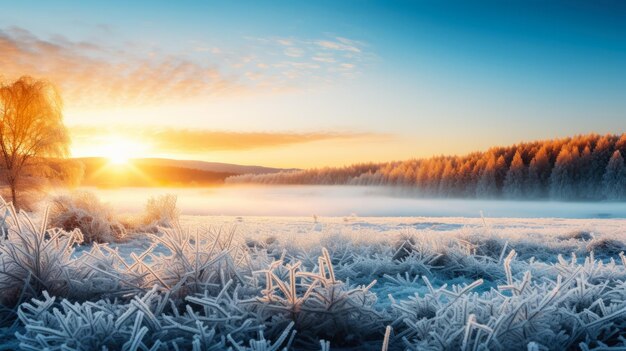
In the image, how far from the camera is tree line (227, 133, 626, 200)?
5953cm

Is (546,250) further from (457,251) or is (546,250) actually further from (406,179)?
(406,179)

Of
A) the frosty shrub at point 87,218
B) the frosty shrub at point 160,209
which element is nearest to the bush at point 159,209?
the frosty shrub at point 160,209

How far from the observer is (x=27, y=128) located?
75.9ft

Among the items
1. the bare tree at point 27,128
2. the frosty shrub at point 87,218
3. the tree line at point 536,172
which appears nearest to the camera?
the frosty shrub at point 87,218

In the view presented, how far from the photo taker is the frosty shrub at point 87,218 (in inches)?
319

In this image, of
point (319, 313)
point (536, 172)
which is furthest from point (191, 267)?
point (536, 172)

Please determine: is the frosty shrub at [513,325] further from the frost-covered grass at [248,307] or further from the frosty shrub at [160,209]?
the frosty shrub at [160,209]

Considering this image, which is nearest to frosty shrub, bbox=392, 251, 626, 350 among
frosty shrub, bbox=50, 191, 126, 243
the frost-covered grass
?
the frost-covered grass

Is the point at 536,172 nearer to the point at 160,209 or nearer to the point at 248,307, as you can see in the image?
the point at 160,209

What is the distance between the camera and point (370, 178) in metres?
112

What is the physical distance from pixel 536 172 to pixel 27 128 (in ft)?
202

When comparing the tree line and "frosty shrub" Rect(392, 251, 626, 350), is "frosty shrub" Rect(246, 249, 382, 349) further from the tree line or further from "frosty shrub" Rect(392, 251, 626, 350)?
the tree line

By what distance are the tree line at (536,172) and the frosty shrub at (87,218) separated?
6209 cm

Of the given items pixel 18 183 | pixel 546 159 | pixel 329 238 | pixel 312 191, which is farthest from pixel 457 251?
pixel 312 191
